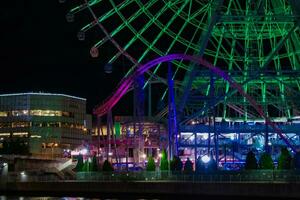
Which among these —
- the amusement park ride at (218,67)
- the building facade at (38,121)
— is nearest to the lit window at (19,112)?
the building facade at (38,121)

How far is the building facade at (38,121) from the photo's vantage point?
12875cm

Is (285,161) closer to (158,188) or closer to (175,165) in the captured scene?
(175,165)

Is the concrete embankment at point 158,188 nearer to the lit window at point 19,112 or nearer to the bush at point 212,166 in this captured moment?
the bush at point 212,166

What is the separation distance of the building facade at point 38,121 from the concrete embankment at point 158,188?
63798mm

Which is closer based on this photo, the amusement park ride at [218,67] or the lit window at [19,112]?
the amusement park ride at [218,67]

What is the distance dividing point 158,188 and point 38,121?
79113 millimetres

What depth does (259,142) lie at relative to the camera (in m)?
80.7

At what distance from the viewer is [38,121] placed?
129625 millimetres

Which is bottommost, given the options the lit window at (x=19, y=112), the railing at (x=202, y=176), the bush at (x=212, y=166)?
the railing at (x=202, y=176)

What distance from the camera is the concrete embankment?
4784 centimetres

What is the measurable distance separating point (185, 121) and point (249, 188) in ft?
75.2

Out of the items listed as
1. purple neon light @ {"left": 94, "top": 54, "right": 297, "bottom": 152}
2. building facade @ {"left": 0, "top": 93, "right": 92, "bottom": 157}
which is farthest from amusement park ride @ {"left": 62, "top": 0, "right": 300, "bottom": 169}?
building facade @ {"left": 0, "top": 93, "right": 92, "bottom": 157}

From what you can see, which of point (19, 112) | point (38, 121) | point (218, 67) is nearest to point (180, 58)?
point (218, 67)

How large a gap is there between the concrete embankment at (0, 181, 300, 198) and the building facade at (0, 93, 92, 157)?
209ft
